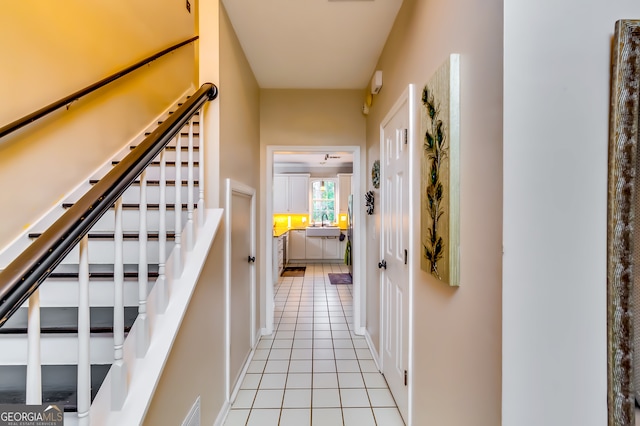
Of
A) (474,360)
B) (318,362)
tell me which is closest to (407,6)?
(474,360)

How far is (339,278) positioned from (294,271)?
1128mm

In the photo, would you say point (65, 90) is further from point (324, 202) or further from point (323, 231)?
point (324, 202)

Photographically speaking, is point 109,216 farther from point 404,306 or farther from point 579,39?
point 579,39

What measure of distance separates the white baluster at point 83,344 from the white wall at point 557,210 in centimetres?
117

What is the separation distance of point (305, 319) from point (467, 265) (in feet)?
9.27

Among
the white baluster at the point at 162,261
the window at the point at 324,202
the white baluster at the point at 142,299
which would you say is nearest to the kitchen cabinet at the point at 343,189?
the window at the point at 324,202

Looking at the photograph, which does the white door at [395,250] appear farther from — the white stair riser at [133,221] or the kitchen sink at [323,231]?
the kitchen sink at [323,231]

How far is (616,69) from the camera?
0.72 metres

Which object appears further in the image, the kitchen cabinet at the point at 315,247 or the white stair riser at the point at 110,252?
the kitchen cabinet at the point at 315,247

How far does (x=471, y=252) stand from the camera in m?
0.95

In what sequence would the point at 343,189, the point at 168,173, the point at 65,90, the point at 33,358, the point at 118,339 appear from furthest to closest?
the point at 343,189
the point at 168,173
the point at 65,90
the point at 118,339
the point at 33,358

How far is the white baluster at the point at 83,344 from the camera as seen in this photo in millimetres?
764

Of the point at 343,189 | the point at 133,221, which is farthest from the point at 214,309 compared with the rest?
the point at 343,189

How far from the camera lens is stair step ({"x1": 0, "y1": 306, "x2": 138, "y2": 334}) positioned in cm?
114
